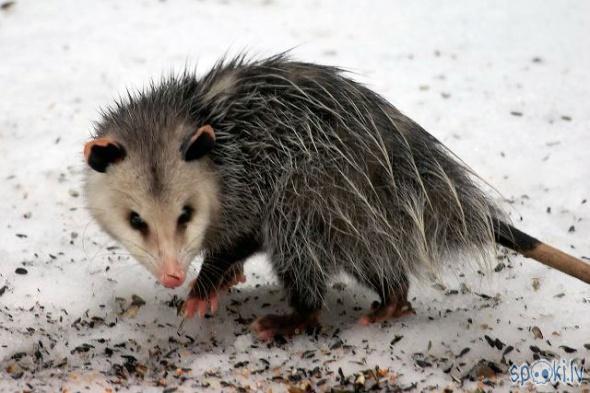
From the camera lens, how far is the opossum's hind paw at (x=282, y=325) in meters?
2.84

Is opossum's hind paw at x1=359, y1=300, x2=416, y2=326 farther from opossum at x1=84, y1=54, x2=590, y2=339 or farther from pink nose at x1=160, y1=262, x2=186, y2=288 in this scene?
pink nose at x1=160, y1=262, x2=186, y2=288

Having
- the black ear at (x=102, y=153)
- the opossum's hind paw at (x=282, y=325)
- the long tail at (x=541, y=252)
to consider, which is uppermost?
the black ear at (x=102, y=153)

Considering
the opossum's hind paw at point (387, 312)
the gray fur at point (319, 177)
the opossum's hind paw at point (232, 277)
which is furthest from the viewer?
the opossum's hind paw at point (232, 277)

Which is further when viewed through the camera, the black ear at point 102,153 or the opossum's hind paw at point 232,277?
the opossum's hind paw at point 232,277

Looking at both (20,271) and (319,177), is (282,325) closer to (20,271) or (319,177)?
(319,177)

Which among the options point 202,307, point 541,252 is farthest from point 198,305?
point 541,252

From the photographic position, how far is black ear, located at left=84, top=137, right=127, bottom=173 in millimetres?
2615

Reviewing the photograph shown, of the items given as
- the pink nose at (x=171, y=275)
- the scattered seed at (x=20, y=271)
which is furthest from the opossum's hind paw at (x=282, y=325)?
the scattered seed at (x=20, y=271)

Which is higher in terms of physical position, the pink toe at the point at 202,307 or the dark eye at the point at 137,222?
the dark eye at the point at 137,222

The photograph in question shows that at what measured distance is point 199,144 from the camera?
2703 mm

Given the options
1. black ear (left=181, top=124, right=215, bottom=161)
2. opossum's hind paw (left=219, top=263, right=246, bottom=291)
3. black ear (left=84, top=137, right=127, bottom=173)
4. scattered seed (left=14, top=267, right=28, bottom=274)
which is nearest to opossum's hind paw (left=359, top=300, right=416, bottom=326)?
opossum's hind paw (left=219, top=263, right=246, bottom=291)

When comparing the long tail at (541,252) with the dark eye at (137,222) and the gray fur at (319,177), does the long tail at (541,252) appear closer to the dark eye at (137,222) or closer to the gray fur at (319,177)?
the gray fur at (319,177)

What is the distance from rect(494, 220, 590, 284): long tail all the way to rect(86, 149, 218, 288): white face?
3.25 ft

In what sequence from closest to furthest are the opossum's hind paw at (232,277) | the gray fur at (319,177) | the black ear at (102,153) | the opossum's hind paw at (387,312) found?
the black ear at (102,153)
the gray fur at (319,177)
the opossum's hind paw at (387,312)
the opossum's hind paw at (232,277)
